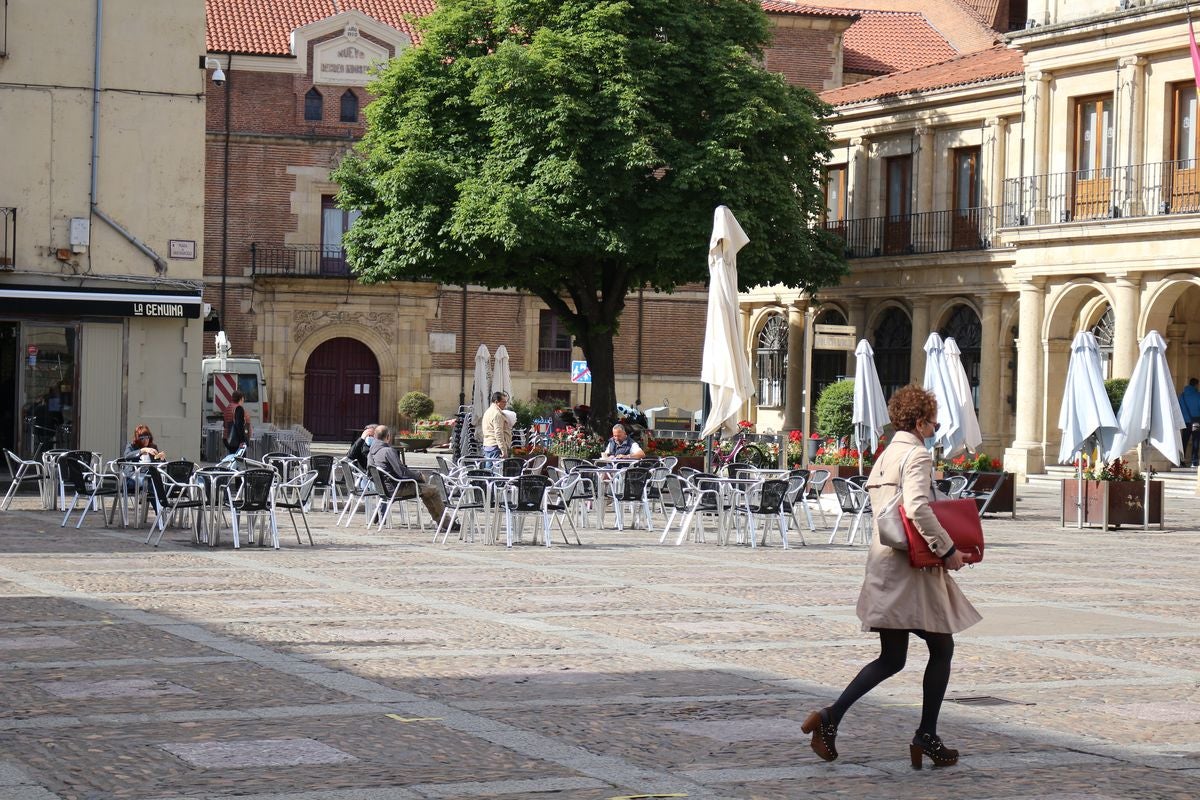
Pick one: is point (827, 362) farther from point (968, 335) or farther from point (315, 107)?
point (315, 107)

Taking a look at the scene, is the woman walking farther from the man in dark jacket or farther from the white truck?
the white truck

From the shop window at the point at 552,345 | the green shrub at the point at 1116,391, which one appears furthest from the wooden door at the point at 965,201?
the shop window at the point at 552,345

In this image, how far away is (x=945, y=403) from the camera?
25.0 metres

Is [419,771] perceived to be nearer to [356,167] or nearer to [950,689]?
[950,689]

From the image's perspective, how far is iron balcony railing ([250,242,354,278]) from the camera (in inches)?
2066

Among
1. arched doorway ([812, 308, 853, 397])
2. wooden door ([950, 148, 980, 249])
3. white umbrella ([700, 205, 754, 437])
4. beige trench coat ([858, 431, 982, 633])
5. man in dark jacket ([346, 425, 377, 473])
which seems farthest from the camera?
arched doorway ([812, 308, 853, 397])

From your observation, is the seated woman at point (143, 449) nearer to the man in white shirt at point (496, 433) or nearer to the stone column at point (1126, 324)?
the man in white shirt at point (496, 433)

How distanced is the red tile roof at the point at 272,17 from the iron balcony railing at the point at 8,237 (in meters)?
27.0

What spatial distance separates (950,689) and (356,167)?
2875cm

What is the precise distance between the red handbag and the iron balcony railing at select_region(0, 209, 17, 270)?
68.9ft

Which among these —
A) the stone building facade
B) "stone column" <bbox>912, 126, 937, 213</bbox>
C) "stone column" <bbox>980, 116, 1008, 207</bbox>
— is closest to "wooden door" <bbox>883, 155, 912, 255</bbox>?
"stone column" <bbox>912, 126, 937, 213</bbox>

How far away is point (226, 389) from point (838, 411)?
1322 cm

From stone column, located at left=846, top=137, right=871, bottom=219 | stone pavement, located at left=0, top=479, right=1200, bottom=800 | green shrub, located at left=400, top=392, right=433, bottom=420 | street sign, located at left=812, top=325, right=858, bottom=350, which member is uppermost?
stone column, located at left=846, top=137, right=871, bottom=219

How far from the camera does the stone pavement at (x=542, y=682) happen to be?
7309 millimetres
